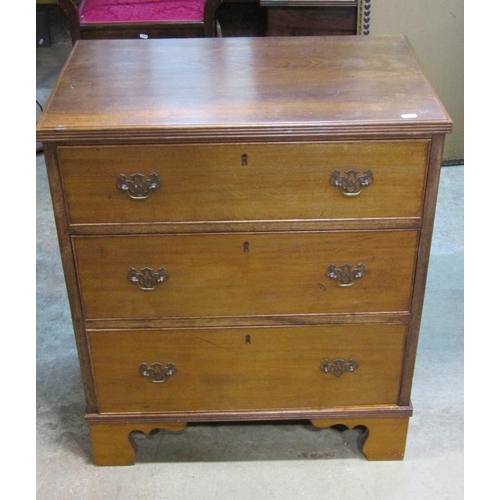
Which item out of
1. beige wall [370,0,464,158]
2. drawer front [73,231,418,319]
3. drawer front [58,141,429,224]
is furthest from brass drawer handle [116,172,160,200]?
A: beige wall [370,0,464,158]

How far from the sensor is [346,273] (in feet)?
5.69

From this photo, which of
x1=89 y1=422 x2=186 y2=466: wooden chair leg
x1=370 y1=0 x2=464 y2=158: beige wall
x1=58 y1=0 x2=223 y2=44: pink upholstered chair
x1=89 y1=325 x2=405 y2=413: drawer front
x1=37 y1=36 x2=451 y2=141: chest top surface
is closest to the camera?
x1=37 y1=36 x2=451 y2=141: chest top surface

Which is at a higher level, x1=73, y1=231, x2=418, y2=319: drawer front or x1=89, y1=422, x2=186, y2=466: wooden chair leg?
x1=73, y1=231, x2=418, y2=319: drawer front

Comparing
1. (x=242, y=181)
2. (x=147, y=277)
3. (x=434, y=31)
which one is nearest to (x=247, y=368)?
(x=147, y=277)

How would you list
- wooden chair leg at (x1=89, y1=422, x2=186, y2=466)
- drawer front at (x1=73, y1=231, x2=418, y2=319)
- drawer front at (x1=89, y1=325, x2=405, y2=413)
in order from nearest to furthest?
drawer front at (x1=73, y1=231, x2=418, y2=319)
drawer front at (x1=89, y1=325, x2=405, y2=413)
wooden chair leg at (x1=89, y1=422, x2=186, y2=466)

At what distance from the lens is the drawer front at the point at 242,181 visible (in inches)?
62.2

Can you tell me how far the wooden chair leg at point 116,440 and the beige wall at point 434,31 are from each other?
1729 millimetres

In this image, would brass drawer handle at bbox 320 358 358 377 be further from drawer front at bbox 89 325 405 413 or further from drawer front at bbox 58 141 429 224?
drawer front at bbox 58 141 429 224

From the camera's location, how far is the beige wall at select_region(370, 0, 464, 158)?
2.85 meters

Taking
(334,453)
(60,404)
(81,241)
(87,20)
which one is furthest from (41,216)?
(334,453)

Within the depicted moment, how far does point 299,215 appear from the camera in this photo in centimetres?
166

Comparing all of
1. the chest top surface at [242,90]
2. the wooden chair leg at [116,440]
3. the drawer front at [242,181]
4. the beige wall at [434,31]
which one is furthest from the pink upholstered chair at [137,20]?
the wooden chair leg at [116,440]

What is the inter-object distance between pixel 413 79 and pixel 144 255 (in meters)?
0.73

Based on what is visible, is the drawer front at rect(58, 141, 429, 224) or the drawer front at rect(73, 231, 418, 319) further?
the drawer front at rect(73, 231, 418, 319)
